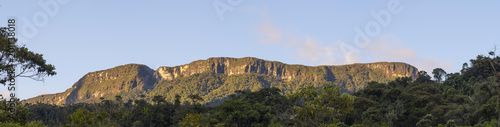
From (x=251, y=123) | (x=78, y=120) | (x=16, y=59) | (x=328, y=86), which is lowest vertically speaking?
(x=251, y=123)

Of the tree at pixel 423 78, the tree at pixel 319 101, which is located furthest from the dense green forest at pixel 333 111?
the tree at pixel 423 78

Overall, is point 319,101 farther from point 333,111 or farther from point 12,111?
point 12,111

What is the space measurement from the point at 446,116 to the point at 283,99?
123 ft

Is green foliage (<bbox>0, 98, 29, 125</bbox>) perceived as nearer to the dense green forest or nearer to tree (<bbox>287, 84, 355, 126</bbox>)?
the dense green forest

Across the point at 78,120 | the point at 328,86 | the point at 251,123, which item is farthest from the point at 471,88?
the point at 78,120

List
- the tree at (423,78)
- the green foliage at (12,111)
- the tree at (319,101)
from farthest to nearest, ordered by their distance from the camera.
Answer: the tree at (423,78) → the tree at (319,101) → the green foliage at (12,111)

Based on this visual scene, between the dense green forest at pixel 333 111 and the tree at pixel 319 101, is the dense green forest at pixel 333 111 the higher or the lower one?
the lower one

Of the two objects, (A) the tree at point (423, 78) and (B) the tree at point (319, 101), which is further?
(A) the tree at point (423, 78)

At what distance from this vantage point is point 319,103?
24.0m

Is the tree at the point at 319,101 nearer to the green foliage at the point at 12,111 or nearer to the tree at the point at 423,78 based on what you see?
the green foliage at the point at 12,111

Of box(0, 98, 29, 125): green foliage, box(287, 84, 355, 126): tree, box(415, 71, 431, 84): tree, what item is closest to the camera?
box(0, 98, 29, 125): green foliage

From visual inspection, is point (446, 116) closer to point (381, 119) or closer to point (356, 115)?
point (381, 119)

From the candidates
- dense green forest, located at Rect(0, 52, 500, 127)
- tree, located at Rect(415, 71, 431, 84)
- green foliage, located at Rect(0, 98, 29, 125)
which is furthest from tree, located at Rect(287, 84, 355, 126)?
tree, located at Rect(415, 71, 431, 84)

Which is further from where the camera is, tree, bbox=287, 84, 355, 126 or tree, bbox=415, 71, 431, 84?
tree, bbox=415, 71, 431, 84
